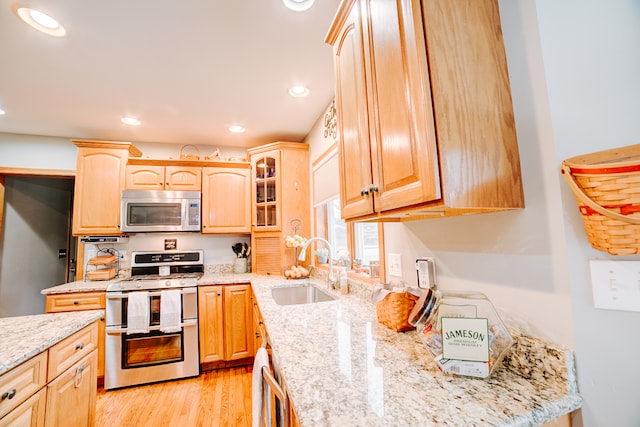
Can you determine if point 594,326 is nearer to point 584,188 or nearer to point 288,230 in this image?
point 584,188

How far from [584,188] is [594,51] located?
43 cm

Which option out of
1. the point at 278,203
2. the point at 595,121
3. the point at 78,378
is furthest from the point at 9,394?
the point at 278,203

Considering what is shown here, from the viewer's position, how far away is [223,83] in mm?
2025

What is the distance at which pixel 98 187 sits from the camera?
2.76m

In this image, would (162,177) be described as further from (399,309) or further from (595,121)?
(595,121)

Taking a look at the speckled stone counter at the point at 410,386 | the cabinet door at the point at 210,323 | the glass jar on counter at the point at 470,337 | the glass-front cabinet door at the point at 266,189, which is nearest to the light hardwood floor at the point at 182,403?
the cabinet door at the point at 210,323

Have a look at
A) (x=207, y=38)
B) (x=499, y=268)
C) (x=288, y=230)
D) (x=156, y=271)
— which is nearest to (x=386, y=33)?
(x=499, y=268)

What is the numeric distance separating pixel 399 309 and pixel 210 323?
2.15 meters

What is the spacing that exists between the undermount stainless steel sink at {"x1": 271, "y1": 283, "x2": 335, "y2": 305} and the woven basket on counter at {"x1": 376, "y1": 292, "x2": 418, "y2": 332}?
116 cm

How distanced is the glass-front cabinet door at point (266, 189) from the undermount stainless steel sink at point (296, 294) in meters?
0.83

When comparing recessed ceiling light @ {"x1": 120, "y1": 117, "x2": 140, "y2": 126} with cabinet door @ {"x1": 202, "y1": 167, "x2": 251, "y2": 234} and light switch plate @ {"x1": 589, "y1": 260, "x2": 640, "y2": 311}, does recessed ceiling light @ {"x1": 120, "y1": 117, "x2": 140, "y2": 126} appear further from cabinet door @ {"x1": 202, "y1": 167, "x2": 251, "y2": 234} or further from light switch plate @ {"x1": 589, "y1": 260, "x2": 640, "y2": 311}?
light switch plate @ {"x1": 589, "y1": 260, "x2": 640, "y2": 311}

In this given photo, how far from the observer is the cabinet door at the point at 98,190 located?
2709mm

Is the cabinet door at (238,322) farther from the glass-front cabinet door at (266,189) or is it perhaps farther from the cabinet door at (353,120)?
the cabinet door at (353,120)

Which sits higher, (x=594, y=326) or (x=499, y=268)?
(x=499, y=268)
